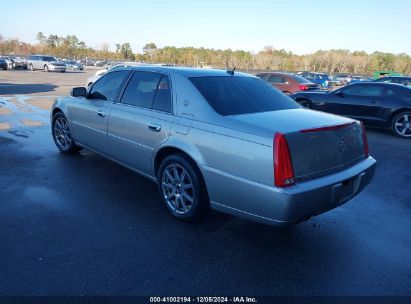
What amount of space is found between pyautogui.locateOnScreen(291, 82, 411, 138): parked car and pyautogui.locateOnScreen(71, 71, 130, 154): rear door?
24.7ft

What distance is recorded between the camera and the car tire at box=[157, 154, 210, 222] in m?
3.66

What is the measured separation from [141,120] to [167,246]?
160 centimetres

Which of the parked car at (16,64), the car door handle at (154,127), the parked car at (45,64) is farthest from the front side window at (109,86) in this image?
the parked car at (16,64)

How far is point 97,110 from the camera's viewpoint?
16.6 feet

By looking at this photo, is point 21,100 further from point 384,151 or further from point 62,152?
point 384,151

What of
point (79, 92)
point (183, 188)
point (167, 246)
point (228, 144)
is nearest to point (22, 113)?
point (79, 92)

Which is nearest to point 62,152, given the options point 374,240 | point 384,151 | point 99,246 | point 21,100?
point 99,246

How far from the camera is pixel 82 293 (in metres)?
2.67

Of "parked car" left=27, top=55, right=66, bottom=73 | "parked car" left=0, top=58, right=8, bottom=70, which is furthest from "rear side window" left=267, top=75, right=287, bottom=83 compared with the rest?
"parked car" left=0, top=58, right=8, bottom=70

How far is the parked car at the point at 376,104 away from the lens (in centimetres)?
959

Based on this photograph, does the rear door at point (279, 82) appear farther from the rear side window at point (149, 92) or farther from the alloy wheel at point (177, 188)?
the alloy wheel at point (177, 188)

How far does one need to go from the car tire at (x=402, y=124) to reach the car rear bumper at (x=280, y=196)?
281 inches

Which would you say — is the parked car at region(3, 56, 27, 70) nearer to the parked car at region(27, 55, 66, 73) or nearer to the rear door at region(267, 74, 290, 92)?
the parked car at region(27, 55, 66, 73)

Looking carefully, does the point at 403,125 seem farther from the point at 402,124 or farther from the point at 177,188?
the point at 177,188
